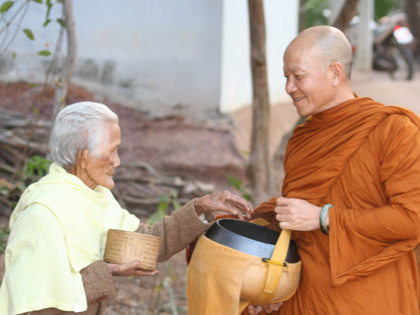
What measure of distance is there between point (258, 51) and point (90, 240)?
2896 millimetres

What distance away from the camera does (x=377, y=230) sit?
7.12ft

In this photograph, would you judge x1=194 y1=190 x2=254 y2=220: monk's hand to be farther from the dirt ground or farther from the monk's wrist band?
the dirt ground

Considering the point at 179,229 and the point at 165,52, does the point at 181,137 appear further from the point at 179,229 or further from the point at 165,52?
the point at 179,229

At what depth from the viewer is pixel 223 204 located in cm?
255

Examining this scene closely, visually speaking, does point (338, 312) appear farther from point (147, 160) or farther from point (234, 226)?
point (147, 160)

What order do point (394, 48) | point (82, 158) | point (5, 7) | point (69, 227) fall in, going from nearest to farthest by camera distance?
point (69, 227), point (82, 158), point (5, 7), point (394, 48)

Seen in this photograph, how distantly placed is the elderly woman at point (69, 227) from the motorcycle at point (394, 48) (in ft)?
35.9

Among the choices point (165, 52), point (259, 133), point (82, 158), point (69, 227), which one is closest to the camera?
point (69, 227)

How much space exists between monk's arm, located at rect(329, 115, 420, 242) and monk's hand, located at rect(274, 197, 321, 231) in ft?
0.24

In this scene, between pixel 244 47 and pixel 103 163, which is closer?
pixel 103 163

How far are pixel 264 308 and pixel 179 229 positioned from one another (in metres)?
0.52

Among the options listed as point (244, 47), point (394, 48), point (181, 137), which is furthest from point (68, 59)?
point (394, 48)

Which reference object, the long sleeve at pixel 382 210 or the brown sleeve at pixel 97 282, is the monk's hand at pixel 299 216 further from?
the brown sleeve at pixel 97 282

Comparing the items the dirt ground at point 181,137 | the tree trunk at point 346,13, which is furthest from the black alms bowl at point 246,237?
the dirt ground at point 181,137
